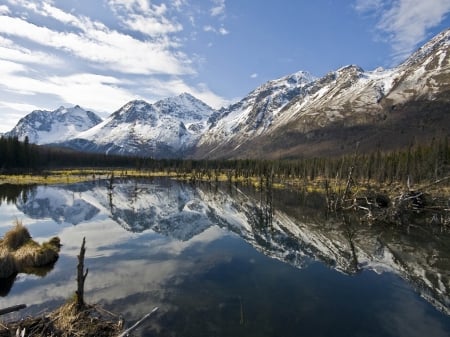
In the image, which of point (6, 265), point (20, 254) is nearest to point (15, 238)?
point (20, 254)

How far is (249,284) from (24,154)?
506 feet

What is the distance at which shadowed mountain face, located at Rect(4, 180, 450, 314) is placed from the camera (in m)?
37.7

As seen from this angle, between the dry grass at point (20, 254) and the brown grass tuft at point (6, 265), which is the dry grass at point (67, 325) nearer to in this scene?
the brown grass tuft at point (6, 265)

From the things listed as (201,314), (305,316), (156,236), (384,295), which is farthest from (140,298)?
(156,236)

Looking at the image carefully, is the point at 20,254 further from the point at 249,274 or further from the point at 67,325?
the point at 249,274

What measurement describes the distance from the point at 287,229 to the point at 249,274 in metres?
23.9

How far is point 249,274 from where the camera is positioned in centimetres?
3347

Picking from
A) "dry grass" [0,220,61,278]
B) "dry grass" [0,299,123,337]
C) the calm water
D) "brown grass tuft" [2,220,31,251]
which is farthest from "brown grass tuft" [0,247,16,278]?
"dry grass" [0,299,123,337]

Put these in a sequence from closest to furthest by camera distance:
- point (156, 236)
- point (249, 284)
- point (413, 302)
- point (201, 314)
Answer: point (201, 314) → point (413, 302) → point (249, 284) → point (156, 236)

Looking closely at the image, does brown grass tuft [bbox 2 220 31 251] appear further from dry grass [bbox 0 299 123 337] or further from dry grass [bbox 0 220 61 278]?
dry grass [bbox 0 299 123 337]

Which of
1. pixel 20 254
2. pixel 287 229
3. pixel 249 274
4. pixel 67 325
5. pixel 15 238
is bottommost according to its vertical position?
pixel 249 274

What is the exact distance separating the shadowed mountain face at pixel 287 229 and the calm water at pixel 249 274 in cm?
23

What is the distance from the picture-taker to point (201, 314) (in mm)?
23766

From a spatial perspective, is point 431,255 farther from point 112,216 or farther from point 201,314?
point 112,216
